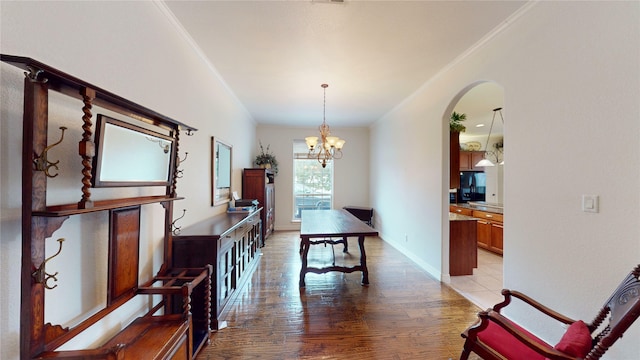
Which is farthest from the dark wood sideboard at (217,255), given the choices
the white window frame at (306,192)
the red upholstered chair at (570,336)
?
the white window frame at (306,192)

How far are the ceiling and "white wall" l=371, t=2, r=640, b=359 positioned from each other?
369 millimetres

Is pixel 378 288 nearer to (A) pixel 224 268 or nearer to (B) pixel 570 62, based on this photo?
(A) pixel 224 268

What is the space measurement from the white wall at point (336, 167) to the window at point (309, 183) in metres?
0.17

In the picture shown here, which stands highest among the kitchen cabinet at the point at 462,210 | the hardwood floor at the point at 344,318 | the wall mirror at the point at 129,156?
the wall mirror at the point at 129,156

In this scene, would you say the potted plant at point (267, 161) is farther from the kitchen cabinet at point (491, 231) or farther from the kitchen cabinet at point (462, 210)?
the kitchen cabinet at point (491, 231)

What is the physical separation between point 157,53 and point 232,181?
2.44 meters

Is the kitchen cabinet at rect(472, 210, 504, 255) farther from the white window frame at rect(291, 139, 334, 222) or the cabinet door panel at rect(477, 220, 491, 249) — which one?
the white window frame at rect(291, 139, 334, 222)

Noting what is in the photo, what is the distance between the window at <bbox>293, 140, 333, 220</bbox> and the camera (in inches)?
256

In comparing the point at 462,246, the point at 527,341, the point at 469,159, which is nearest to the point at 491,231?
the point at 462,246

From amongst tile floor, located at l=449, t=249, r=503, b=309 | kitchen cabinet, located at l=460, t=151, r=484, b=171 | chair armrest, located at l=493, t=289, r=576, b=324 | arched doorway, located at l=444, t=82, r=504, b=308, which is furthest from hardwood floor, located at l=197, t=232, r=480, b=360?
kitchen cabinet, located at l=460, t=151, r=484, b=171

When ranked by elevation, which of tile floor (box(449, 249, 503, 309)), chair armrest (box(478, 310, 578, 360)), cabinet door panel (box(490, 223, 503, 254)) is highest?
chair armrest (box(478, 310, 578, 360))

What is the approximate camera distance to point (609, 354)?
4.94ft

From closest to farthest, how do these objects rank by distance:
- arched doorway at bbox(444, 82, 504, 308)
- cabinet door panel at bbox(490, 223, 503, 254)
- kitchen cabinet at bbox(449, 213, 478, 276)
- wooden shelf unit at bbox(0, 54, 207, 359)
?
wooden shelf unit at bbox(0, 54, 207, 359) → arched doorway at bbox(444, 82, 504, 308) → kitchen cabinet at bbox(449, 213, 478, 276) → cabinet door panel at bbox(490, 223, 503, 254)

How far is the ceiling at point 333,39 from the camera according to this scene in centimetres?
196
